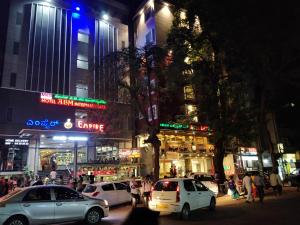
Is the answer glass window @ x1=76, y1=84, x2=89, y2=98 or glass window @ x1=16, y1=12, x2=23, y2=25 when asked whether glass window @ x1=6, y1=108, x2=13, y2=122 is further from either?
glass window @ x1=16, y1=12, x2=23, y2=25

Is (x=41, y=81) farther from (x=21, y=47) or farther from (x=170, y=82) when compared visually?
(x=170, y=82)

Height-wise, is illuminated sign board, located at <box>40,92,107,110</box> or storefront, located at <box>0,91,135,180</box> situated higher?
illuminated sign board, located at <box>40,92,107,110</box>

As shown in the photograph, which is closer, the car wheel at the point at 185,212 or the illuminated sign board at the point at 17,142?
the car wheel at the point at 185,212

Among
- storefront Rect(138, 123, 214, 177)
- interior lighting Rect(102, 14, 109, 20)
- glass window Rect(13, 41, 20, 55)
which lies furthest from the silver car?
interior lighting Rect(102, 14, 109, 20)

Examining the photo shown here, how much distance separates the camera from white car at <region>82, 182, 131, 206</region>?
16.4m

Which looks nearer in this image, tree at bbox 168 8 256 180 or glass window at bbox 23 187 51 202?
glass window at bbox 23 187 51 202

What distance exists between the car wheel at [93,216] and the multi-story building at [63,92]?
436 inches

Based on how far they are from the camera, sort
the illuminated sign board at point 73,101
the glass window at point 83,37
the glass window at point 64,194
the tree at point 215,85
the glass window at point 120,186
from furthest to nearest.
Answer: the glass window at point 83,37, the illuminated sign board at point 73,101, the tree at point 215,85, the glass window at point 120,186, the glass window at point 64,194

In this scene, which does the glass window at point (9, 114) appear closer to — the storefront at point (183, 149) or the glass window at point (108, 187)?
the storefront at point (183, 149)

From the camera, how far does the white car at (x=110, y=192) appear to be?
→ 53.7 feet

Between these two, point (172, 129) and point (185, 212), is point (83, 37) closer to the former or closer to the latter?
point (172, 129)

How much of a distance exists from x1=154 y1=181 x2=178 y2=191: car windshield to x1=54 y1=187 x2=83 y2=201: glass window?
3645 millimetres

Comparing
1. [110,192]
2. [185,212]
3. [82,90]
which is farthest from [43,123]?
[185,212]

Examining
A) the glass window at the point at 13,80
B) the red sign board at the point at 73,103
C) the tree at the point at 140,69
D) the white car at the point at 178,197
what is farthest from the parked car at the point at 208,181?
the glass window at the point at 13,80
